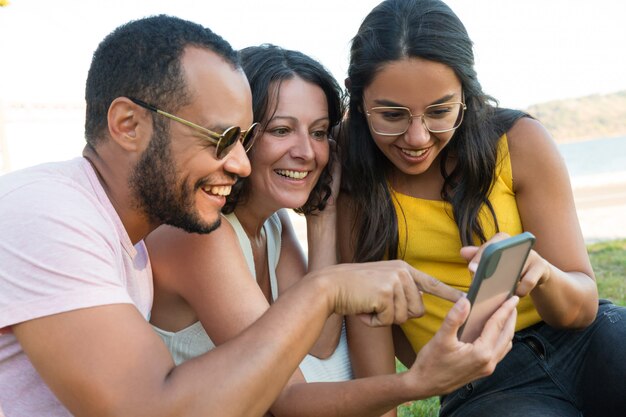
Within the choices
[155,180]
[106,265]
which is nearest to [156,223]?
[155,180]

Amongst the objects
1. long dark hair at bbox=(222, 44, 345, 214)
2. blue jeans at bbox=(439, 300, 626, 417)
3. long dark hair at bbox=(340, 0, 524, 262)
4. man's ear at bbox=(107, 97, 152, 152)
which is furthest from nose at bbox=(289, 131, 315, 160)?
blue jeans at bbox=(439, 300, 626, 417)

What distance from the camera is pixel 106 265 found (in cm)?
215

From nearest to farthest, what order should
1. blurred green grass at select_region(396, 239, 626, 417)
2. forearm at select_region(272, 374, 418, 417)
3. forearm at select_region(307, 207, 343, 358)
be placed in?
1. forearm at select_region(272, 374, 418, 417)
2. forearm at select_region(307, 207, 343, 358)
3. blurred green grass at select_region(396, 239, 626, 417)

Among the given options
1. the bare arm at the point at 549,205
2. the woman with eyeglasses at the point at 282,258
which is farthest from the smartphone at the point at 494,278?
the bare arm at the point at 549,205

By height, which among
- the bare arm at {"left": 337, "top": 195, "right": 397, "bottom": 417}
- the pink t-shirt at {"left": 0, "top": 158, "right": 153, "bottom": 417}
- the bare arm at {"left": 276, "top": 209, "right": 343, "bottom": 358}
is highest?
the pink t-shirt at {"left": 0, "top": 158, "right": 153, "bottom": 417}

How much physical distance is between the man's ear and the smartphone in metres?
1.26

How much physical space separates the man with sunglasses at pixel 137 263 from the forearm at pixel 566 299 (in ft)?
2.04

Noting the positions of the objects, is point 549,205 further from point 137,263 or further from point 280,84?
point 137,263

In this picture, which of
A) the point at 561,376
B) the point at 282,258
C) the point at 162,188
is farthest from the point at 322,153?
the point at 561,376

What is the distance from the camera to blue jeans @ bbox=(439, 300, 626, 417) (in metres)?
3.03

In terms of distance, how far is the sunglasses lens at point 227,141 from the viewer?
253 cm

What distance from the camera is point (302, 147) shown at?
→ 329 centimetres

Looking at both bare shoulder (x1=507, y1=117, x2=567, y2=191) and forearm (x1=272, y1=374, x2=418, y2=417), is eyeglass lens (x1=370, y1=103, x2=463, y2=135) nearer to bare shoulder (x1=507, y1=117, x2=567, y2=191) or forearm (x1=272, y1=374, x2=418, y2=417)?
bare shoulder (x1=507, y1=117, x2=567, y2=191)

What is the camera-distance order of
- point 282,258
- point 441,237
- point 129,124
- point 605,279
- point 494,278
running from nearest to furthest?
point 494,278
point 129,124
point 441,237
point 282,258
point 605,279
